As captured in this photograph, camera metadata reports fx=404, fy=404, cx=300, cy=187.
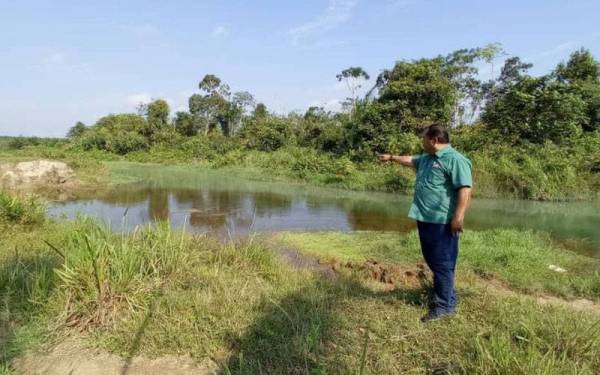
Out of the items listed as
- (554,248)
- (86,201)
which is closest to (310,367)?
(554,248)

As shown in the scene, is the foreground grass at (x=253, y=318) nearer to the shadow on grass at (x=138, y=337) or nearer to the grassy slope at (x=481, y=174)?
the shadow on grass at (x=138, y=337)

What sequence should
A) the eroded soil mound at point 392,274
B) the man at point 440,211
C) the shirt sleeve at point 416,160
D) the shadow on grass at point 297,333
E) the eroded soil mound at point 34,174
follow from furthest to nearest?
the eroded soil mound at point 34,174, the eroded soil mound at point 392,274, the shirt sleeve at point 416,160, the man at point 440,211, the shadow on grass at point 297,333

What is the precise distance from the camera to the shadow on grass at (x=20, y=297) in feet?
9.66

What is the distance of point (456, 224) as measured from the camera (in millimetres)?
2975

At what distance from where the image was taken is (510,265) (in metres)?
5.89

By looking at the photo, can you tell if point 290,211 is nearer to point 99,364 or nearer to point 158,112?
point 99,364

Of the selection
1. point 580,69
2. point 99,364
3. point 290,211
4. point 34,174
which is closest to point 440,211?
point 99,364

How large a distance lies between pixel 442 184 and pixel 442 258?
22.5 inches

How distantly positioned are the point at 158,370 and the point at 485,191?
15.5 meters

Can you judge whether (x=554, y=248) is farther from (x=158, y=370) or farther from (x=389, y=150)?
(x=389, y=150)

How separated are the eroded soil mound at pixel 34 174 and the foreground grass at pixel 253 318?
1316cm

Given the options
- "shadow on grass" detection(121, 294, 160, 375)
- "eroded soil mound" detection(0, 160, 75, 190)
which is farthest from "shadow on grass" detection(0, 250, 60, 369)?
"eroded soil mound" detection(0, 160, 75, 190)

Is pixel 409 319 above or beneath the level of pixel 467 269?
above

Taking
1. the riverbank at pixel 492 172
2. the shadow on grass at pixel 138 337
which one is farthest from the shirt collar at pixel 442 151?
the riverbank at pixel 492 172
